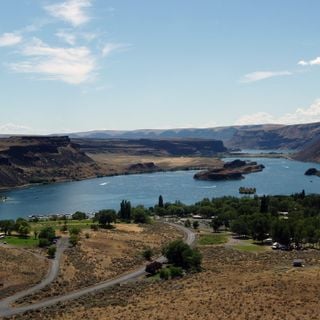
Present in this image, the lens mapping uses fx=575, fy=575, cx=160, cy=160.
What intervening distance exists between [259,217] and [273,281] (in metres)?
51.1

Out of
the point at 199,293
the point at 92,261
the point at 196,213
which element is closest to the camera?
the point at 199,293

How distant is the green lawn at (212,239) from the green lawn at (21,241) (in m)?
30.2

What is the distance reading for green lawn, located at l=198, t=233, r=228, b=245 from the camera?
106475 millimetres

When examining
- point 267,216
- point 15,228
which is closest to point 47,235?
point 15,228

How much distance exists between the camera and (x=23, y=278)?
73.2 m

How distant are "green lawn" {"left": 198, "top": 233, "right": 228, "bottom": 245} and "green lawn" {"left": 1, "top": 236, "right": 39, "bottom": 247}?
1190 inches

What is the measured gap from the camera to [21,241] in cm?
9669

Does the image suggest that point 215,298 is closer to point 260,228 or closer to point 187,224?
point 260,228

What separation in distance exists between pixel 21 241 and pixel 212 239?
3588cm

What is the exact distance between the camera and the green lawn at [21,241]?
93.4 metres

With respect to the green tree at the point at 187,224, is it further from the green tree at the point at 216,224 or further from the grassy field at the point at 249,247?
the grassy field at the point at 249,247

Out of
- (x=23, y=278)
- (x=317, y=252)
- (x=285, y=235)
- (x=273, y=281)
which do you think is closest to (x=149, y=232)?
(x=285, y=235)

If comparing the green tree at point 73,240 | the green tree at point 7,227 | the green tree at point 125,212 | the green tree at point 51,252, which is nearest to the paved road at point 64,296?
the green tree at point 51,252

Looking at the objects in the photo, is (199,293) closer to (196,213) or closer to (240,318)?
(240,318)
